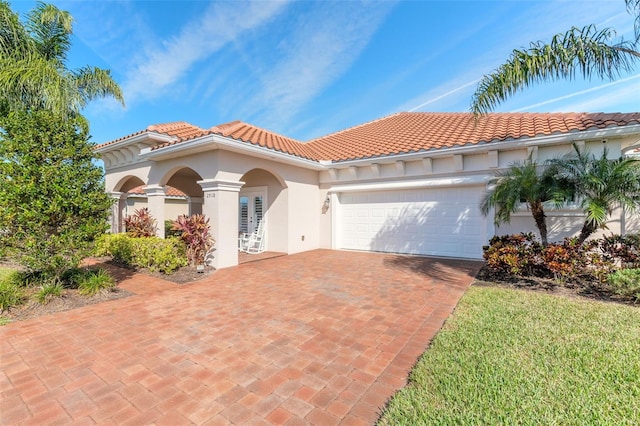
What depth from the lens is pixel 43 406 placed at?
2.78m

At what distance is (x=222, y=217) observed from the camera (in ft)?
29.5

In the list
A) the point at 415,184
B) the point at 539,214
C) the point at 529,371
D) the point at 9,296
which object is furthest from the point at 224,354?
the point at 415,184

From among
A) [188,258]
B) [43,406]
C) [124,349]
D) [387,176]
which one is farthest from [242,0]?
[43,406]

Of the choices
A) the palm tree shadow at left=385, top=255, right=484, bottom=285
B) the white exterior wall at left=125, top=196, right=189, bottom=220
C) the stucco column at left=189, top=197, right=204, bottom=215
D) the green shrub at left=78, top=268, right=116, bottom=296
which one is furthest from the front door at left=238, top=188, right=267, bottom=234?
the white exterior wall at left=125, top=196, right=189, bottom=220

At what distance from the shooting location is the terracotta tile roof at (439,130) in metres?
8.70

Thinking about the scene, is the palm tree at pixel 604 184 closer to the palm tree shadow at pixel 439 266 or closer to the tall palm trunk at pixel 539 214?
the tall palm trunk at pixel 539 214

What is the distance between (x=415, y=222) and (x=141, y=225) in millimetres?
10268

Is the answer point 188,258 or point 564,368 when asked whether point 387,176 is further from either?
point 564,368

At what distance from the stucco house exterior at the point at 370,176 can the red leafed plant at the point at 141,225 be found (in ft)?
1.15

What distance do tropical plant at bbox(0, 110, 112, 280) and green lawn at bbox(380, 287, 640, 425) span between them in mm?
7092

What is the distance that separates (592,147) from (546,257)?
403 centimetres

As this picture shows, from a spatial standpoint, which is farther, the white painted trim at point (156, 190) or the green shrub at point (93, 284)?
the white painted trim at point (156, 190)

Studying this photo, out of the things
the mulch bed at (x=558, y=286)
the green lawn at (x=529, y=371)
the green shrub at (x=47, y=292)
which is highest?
the green shrub at (x=47, y=292)

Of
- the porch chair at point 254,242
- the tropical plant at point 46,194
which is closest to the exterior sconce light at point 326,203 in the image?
the porch chair at point 254,242
